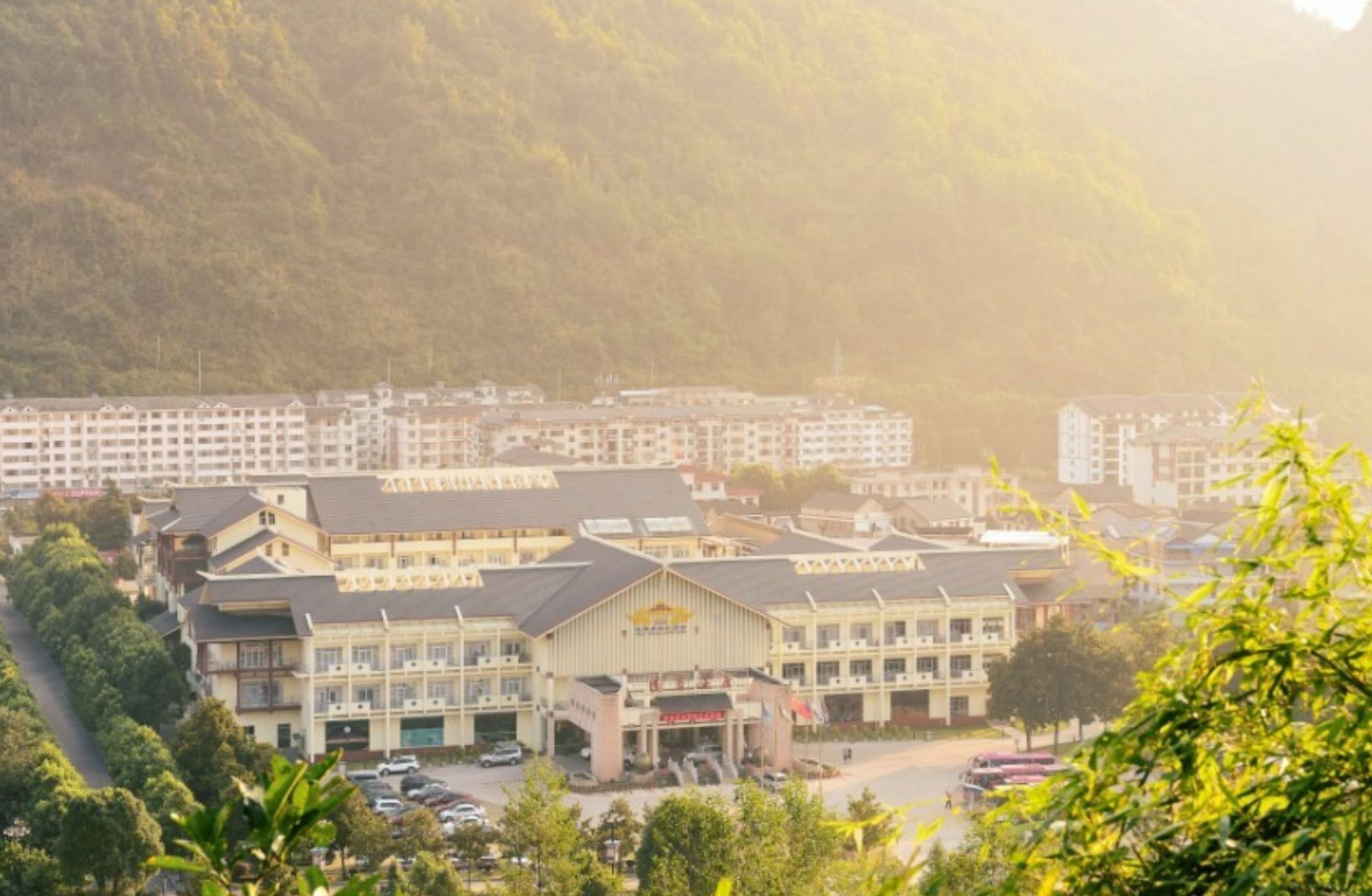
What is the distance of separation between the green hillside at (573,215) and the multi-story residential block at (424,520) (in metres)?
25.7

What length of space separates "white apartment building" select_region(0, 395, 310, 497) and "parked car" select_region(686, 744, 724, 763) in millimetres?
26038

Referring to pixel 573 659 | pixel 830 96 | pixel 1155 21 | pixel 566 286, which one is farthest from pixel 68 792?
pixel 1155 21

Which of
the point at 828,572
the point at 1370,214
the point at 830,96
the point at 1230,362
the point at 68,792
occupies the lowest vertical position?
the point at 68,792

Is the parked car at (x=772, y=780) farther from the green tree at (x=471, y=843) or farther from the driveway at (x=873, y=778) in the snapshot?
the green tree at (x=471, y=843)

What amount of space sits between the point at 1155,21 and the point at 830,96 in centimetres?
3127

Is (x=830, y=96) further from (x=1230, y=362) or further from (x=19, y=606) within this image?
(x=19, y=606)

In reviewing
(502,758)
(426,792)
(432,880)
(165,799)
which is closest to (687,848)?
(432,880)

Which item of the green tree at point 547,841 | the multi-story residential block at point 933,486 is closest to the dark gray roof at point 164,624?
the green tree at point 547,841

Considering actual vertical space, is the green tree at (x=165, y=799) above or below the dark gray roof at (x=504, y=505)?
below

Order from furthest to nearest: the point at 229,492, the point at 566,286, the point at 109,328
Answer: the point at 566,286, the point at 109,328, the point at 229,492

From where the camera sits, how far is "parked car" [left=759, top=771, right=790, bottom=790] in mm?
20922

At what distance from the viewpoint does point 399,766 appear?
22.1m

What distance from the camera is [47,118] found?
72.9m

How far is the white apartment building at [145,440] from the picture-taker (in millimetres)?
46781
